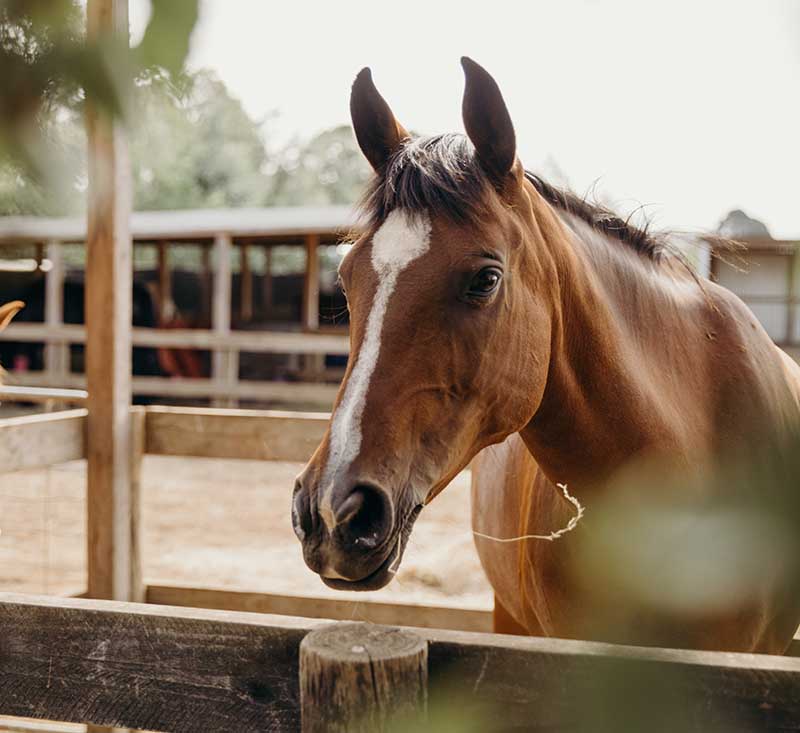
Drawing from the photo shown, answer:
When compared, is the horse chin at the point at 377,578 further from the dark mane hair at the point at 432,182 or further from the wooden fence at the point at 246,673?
the dark mane hair at the point at 432,182

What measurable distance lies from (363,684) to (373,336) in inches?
24.1

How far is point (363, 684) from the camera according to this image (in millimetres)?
1035

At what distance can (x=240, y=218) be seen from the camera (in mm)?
12906

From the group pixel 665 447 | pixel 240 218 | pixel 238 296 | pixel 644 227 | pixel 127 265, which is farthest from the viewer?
pixel 238 296

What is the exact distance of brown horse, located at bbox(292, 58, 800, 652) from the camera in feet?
4.51

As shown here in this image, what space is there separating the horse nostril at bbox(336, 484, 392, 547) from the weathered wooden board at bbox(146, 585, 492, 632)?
186cm

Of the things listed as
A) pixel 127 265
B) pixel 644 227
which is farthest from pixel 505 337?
pixel 127 265

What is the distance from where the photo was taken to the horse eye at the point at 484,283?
151 centimetres

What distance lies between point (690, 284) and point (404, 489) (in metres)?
1.06

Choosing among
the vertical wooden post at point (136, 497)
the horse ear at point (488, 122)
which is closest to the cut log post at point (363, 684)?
the horse ear at point (488, 122)

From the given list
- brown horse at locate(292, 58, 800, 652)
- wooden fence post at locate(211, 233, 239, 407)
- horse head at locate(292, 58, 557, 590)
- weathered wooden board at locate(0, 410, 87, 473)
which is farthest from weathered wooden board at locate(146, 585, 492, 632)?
wooden fence post at locate(211, 233, 239, 407)

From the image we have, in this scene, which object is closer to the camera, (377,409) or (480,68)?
(377,409)

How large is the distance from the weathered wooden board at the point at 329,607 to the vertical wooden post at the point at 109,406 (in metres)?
0.23

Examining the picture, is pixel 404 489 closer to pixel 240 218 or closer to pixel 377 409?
pixel 377 409
